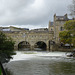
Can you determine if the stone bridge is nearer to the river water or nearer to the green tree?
the river water

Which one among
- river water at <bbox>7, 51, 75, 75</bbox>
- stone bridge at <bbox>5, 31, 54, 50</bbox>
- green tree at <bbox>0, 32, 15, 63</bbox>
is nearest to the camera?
green tree at <bbox>0, 32, 15, 63</bbox>

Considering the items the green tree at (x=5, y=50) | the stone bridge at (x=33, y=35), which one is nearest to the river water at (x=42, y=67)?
the green tree at (x=5, y=50)

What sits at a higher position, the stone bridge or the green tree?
the stone bridge

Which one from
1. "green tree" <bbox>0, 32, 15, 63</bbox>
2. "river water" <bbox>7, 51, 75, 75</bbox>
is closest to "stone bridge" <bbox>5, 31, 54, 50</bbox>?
"river water" <bbox>7, 51, 75, 75</bbox>

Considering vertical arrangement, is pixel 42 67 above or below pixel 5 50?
below

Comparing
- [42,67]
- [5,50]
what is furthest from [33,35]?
[5,50]

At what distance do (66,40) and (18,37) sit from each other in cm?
2141

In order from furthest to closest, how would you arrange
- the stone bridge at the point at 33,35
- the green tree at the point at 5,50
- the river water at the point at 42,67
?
the stone bridge at the point at 33,35, the river water at the point at 42,67, the green tree at the point at 5,50

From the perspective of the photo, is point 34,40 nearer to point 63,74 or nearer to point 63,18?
point 63,18

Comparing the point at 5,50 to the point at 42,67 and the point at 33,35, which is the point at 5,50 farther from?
the point at 33,35

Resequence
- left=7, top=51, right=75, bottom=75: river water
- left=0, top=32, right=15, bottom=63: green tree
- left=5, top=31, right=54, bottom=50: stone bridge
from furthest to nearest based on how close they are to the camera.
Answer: left=5, top=31, right=54, bottom=50: stone bridge, left=7, top=51, right=75, bottom=75: river water, left=0, top=32, right=15, bottom=63: green tree

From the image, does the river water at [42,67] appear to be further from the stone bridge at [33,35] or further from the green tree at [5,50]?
the stone bridge at [33,35]

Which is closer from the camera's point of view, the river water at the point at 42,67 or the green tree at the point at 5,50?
the green tree at the point at 5,50

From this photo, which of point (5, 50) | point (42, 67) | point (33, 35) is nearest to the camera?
point (5, 50)
